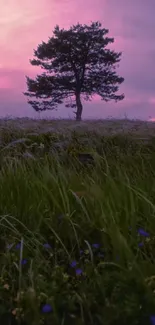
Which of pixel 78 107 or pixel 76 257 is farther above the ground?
pixel 78 107

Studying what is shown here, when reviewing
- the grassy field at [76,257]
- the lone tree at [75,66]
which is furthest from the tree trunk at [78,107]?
the grassy field at [76,257]

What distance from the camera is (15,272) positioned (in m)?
2.60

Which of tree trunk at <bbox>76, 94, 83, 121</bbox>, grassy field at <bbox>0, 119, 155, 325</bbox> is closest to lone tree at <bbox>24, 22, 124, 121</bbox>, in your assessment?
tree trunk at <bbox>76, 94, 83, 121</bbox>

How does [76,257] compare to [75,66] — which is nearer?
[76,257]

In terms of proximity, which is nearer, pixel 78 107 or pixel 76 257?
pixel 76 257

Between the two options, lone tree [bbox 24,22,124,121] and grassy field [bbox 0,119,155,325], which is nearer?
grassy field [bbox 0,119,155,325]

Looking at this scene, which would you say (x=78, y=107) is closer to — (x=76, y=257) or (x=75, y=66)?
(x=75, y=66)

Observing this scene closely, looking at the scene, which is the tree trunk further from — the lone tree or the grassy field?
the grassy field

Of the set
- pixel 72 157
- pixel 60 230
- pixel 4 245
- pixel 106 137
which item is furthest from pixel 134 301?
pixel 106 137

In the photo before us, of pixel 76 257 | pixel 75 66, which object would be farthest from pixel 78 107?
pixel 76 257

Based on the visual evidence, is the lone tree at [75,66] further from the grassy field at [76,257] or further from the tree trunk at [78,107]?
the grassy field at [76,257]

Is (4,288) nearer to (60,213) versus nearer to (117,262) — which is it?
(117,262)

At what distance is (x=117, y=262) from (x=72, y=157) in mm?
4701

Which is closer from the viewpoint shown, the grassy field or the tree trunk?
the grassy field
